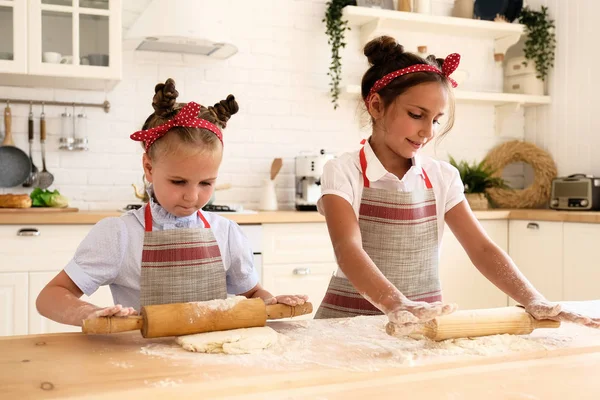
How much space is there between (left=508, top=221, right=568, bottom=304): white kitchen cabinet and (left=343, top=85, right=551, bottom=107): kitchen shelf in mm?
795

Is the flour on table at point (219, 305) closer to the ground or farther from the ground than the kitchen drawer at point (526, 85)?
closer to the ground

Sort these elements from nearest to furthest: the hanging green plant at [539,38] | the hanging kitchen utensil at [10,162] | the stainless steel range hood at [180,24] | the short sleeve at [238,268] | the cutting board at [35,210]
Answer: the short sleeve at [238,268] < the cutting board at [35,210] < the stainless steel range hood at [180,24] < the hanging kitchen utensil at [10,162] < the hanging green plant at [539,38]

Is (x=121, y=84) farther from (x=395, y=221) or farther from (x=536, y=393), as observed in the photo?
(x=536, y=393)

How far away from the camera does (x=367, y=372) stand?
0.85 meters

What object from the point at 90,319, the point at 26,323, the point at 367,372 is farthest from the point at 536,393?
the point at 26,323

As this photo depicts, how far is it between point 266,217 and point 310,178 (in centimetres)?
54

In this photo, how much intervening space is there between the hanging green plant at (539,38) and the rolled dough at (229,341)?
3369 millimetres

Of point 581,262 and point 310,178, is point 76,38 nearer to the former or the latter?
point 310,178

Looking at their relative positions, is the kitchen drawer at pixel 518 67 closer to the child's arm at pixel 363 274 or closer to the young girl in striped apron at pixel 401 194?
the young girl in striped apron at pixel 401 194

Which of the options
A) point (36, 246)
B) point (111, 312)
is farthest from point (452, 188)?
point (36, 246)

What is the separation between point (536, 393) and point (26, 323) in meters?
2.21

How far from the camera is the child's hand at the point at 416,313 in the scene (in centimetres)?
94

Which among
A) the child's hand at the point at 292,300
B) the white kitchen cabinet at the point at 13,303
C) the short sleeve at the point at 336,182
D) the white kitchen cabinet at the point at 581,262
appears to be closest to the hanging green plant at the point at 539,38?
the white kitchen cabinet at the point at 581,262

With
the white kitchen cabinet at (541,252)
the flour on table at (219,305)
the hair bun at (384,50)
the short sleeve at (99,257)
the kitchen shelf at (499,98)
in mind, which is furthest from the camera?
the kitchen shelf at (499,98)
